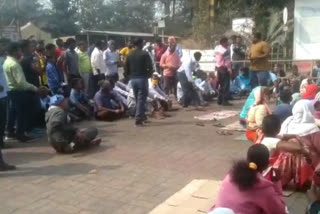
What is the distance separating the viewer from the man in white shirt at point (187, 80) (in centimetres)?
1202

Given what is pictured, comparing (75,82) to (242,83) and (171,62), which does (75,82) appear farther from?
(242,83)

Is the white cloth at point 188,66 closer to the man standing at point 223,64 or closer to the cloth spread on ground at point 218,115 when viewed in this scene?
the man standing at point 223,64

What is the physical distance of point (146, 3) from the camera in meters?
54.2

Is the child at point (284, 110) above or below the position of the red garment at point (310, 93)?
below

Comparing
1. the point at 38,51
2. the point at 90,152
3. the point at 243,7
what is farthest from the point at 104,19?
the point at 90,152

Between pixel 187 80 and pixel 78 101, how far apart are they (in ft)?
9.66

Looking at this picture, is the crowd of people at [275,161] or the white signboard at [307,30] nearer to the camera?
the crowd of people at [275,161]

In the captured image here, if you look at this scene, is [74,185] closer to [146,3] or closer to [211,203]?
[211,203]

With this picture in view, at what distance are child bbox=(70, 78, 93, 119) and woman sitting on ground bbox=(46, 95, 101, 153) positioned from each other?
2.64m

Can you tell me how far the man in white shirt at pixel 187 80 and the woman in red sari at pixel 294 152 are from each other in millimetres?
6459

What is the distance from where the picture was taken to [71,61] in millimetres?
11562

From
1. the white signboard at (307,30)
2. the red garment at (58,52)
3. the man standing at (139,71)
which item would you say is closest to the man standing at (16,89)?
the man standing at (139,71)

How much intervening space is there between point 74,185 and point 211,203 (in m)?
1.87

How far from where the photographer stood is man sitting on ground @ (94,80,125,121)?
10.7m
